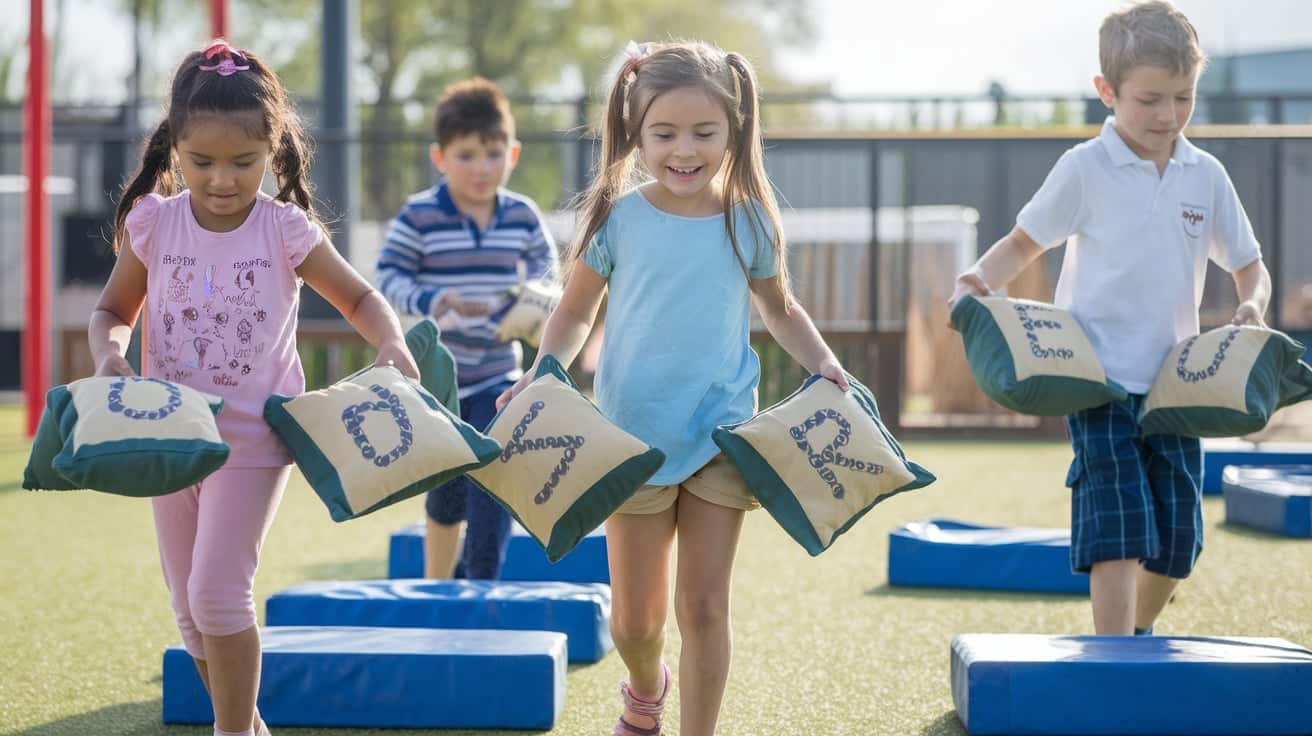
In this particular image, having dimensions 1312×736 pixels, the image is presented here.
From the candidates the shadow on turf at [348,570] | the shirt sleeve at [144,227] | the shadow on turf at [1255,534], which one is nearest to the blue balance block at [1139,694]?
the shirt sleeve at [144,227]

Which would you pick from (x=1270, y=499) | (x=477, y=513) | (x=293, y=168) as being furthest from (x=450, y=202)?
(x=1270, y=499)

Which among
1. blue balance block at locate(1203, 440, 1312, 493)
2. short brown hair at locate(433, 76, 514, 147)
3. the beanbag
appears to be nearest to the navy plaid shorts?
the beanbag

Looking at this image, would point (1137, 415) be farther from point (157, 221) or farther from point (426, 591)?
point (157, 221)

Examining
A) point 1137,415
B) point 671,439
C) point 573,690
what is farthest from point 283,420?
point 1137,415

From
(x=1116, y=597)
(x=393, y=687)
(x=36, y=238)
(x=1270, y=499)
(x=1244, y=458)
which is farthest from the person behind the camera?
(x=36, y=238)

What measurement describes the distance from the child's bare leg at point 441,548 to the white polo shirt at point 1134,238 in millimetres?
2034

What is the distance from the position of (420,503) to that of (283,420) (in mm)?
5210

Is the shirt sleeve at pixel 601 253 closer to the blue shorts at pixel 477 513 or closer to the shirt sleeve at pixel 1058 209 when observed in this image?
the shirt sleeve at pixel 1058 209

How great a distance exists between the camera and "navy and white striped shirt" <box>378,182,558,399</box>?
4.76m

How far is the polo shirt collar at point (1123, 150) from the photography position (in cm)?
378

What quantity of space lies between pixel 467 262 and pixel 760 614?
1424mm

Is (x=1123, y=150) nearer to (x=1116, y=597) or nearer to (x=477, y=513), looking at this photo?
(x=1116, y=597)

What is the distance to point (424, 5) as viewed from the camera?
29812 mm

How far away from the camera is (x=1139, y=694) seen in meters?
3.19
